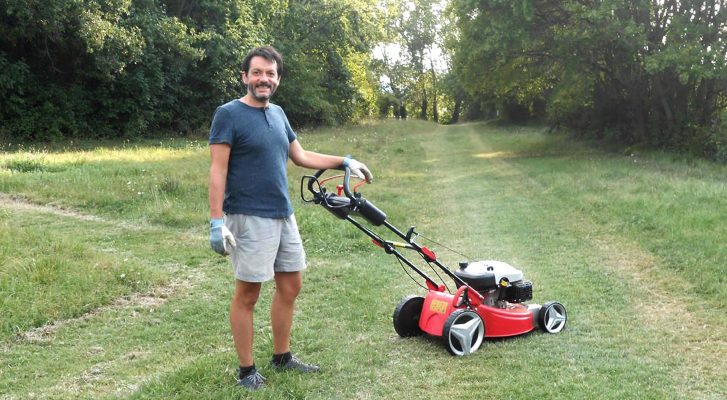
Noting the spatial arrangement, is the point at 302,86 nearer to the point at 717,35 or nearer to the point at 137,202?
the point at 717,35

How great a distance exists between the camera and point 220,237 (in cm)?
365

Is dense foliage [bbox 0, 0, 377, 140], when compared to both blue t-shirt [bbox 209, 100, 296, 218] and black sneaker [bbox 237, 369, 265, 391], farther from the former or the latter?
black sneaker [bbox 237, 369, 265, 391]

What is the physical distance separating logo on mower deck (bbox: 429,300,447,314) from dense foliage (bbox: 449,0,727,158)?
13603mm

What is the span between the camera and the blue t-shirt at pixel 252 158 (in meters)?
3.83

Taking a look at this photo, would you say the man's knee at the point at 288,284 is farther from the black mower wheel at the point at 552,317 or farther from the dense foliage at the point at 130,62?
the dense foliage at the point at 130,62

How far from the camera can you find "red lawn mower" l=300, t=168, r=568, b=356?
4.71 meters

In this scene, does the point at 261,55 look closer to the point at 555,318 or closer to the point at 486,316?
the point at 486,316

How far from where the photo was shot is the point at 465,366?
455 cm

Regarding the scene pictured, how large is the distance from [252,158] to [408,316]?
6.55 feet

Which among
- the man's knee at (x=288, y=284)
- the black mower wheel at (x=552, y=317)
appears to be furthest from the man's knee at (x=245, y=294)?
the black mower wheel at (x=552, y=317)

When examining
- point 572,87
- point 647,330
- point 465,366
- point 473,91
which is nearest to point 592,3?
point 572,87

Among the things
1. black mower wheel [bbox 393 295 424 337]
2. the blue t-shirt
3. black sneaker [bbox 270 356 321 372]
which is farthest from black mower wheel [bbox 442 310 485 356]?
the blue t-shirt

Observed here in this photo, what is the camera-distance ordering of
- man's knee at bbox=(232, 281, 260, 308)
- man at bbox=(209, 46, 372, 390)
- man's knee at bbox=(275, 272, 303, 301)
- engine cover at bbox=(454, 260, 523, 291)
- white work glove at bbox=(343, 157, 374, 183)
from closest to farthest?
man at bbox=(209, 46, 372, 390), man's knee at bbox=(232, 281, 260, 308), man's knee at bbox=(275, 272, 303, 301), white work glove at bbox=(343, 157, 374, 183), engine cover at bbox=(454, 260, 523, 291)

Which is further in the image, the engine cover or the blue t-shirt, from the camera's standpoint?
the engine cover
